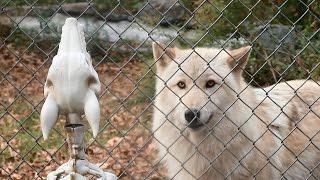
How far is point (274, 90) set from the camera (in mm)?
5102

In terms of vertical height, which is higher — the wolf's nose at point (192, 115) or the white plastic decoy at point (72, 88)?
the white plastic decoy at point (72, 88)

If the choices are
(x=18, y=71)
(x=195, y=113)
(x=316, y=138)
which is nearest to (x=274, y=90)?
(x=316, y=138)

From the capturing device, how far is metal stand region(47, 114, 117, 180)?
2.85 m

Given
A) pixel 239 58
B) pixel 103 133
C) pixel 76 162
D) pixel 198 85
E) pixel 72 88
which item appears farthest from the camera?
pixel 103 133

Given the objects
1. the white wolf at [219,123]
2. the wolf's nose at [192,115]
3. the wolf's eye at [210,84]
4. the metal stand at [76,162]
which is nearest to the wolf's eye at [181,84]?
the white wolf at [219,123]

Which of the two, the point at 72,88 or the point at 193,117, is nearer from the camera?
the point at 72,88

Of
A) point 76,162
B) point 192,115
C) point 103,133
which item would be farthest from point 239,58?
point 103,133

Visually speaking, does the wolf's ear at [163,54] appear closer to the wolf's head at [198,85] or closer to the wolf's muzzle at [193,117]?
the wolf's head at [198,85]

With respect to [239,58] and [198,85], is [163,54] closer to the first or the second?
[198,85]

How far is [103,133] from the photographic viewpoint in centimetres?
679

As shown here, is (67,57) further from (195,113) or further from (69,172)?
(195,113)

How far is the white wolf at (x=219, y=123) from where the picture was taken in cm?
454

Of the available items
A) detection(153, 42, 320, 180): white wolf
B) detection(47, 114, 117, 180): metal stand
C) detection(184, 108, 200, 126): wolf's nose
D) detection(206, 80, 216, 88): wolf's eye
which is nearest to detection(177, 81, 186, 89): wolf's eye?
detection(153, 42, 320, 180): white wolf

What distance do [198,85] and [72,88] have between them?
1.85 meters
